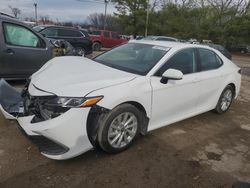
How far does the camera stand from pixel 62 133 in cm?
280

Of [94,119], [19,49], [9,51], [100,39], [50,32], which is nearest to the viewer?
[94,119]

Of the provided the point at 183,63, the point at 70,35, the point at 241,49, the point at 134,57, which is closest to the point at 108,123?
the point at 134,57

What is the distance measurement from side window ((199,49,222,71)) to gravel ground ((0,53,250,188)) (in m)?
1.21

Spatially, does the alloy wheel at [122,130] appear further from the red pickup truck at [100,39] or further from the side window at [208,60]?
the red pickup truck at [100,39]

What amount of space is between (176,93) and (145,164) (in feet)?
4.03

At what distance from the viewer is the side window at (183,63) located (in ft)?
12.5

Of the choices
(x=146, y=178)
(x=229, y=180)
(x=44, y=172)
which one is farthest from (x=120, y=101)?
(x=229, y=180)

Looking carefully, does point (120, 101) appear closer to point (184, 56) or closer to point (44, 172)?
point (44, 172)

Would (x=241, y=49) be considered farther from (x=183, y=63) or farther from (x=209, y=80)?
(x=183, y=63)

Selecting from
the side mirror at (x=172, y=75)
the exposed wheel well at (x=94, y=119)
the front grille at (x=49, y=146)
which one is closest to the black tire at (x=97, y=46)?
the side mirror at (x=172, y=75)

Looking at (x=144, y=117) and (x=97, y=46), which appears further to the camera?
(x=97, y=46)

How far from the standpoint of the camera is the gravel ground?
289 centimetres

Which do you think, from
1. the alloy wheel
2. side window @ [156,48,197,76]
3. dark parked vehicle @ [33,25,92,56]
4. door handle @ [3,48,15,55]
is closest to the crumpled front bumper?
the alloy wheel

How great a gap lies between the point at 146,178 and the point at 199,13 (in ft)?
126
